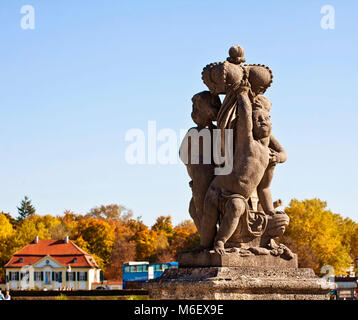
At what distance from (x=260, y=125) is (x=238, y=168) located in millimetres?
943

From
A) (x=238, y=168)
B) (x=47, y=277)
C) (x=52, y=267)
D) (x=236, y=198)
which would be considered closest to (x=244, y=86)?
(x=238, y=168)

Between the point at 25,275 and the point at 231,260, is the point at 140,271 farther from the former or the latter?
the point at 231,260

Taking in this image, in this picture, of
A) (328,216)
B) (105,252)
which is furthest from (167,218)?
(328,216)

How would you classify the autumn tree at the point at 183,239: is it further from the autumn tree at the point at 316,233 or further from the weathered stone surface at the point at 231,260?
the weathered stone surface at the point at 231,260

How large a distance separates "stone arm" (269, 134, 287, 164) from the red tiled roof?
252ft

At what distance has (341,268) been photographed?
6662cm

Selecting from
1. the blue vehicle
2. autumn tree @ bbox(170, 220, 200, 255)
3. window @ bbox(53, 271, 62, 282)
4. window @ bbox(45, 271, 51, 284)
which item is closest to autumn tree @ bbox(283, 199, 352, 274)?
the blue vehicle

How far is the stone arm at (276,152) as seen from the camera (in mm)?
12609

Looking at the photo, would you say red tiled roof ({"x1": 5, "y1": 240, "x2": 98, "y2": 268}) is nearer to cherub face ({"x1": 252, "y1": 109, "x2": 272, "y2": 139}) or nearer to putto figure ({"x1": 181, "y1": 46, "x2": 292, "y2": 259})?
putto figure ({"x1": 181, "y1": 46, "x2": 292, "y2": 259})

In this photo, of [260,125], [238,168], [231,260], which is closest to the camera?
[231,260]

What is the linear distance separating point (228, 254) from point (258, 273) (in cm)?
60

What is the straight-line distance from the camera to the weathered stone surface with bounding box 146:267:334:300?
11.0 m

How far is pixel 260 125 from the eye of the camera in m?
12.3

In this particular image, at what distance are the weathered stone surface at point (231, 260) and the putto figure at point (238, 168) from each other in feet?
0.36
